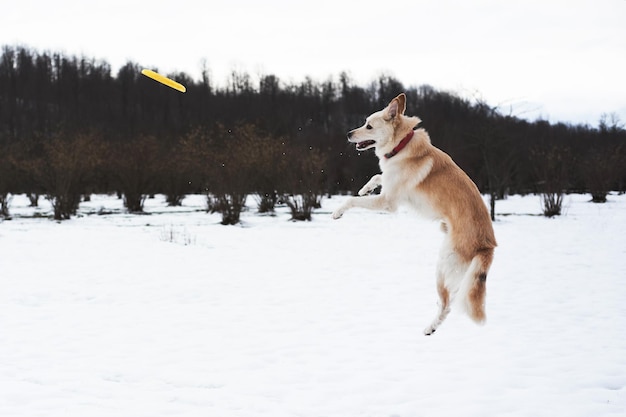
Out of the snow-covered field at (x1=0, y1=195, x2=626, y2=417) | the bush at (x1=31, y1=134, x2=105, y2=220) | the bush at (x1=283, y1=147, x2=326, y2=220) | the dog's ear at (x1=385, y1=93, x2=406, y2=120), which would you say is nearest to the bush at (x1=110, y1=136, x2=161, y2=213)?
the bush at (x1=31, y1=134, x2=105, y2=220)

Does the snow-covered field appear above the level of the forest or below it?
below

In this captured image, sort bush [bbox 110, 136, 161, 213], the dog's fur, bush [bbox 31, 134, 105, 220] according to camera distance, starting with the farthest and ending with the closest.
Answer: bush [bbox 110, 136, 161, 213], bush [bbox 31, 134, 105, 220], the dog's fur

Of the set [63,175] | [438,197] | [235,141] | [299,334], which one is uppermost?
[235,141]

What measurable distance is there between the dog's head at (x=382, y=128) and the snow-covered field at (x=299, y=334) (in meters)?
0.50

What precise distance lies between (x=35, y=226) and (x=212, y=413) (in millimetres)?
14049

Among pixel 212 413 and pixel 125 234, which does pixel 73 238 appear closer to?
pixel 125 234

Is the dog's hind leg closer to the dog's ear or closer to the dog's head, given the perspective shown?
the dog's head

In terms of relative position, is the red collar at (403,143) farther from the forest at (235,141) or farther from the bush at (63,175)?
the bush at (63,175)

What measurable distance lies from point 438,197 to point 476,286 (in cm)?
56

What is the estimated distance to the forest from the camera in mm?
18500

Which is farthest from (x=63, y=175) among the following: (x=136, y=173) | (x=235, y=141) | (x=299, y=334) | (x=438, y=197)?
(x=438, y=197)

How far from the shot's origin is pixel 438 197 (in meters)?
3.08

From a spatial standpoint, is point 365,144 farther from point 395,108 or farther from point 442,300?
point 442,300

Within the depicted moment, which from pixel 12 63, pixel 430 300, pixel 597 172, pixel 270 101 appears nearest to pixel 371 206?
pixel 430 300
